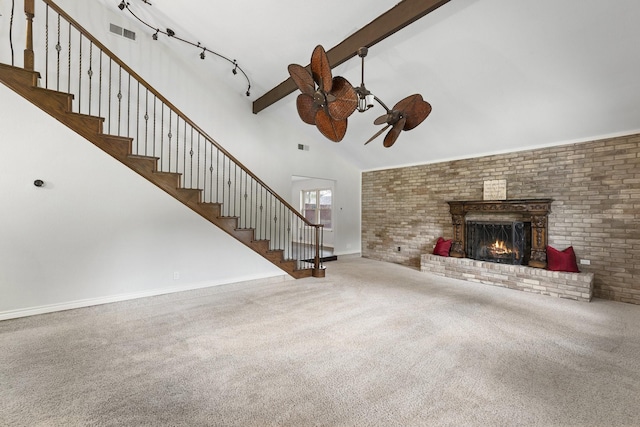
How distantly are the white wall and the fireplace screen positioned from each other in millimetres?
4167

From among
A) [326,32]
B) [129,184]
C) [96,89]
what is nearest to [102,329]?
[129,184]

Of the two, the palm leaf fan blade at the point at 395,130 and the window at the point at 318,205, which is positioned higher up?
the palm leaf fan blade at the point at 395,130

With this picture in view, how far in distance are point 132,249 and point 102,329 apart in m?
1.38

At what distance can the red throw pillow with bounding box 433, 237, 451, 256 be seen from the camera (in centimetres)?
605

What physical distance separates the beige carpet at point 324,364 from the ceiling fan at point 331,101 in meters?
2.18

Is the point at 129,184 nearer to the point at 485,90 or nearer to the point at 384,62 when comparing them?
the point at 384,62

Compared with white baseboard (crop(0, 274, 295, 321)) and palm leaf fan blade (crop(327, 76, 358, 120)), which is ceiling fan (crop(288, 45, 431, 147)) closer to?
palm leaf fan blade (crop(327, 76, 358, 120))

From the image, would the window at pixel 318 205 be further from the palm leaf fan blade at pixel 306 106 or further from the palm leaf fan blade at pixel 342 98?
the palm leaf fan blade at pixel 342 98

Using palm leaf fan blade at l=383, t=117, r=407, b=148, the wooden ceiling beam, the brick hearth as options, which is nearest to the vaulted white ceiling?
the wooden ceiling beam

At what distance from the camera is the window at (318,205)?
993cm

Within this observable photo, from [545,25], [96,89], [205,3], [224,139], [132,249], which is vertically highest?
[205,3]

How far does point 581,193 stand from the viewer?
4.59 metres

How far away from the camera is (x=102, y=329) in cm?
318

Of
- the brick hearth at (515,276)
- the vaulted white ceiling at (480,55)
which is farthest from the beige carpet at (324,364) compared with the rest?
the vaulted white ceiling at (480,55)
